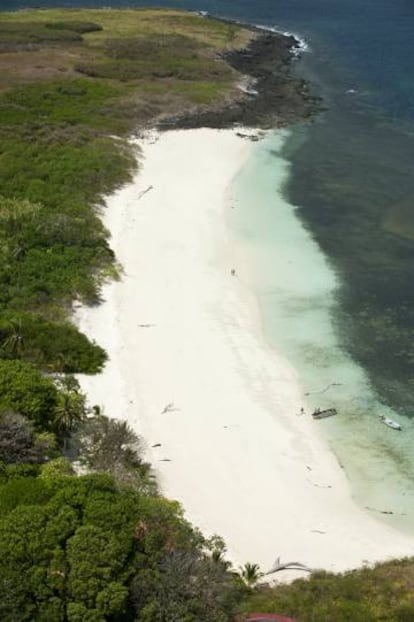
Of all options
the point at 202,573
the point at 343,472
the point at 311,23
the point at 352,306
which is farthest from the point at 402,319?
the point at 311,23

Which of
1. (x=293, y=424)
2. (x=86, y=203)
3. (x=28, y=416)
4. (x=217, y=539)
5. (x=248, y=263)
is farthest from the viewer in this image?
(x=86, y=203)

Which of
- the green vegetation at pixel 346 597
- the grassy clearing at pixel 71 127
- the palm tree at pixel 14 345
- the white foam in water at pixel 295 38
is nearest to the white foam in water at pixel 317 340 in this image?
the green vegetation at pixel 346 597

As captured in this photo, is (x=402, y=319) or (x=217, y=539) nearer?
(x=217, y=539)

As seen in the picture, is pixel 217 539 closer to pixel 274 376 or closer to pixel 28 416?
pixel 28 416

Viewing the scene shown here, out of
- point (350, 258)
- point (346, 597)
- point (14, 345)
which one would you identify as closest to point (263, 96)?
point (350, 258)

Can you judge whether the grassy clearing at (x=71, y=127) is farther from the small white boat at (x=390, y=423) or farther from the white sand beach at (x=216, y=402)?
the small white boat at (x=390, y=423)

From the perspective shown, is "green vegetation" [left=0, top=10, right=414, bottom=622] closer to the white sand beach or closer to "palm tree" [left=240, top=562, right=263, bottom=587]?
"palm tree" [left=240, top=562, right=263, bottom=587]
